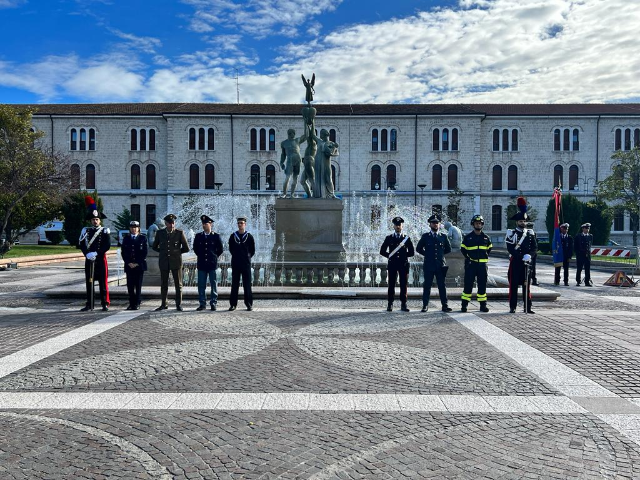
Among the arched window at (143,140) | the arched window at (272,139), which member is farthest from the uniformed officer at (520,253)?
the arched window at (143,140)

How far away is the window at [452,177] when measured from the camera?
5278 cm

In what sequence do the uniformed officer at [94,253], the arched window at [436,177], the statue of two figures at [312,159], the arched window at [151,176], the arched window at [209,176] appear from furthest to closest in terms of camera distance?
the arched window at [151,176] → the arched window at [436,177] → the arched window at [209,176] → the statue of two figures at [312,159] → the uniformed officer at [94,253]

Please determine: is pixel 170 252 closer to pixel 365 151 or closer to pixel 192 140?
pixel 365 151

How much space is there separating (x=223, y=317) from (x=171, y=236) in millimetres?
2221

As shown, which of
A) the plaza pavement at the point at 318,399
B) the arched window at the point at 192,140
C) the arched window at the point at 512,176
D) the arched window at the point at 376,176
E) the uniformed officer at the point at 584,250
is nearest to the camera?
the plaza pavement at the point at 318,399

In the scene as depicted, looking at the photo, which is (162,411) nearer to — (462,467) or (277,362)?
(277,362)

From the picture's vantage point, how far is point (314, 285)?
48.4 feet

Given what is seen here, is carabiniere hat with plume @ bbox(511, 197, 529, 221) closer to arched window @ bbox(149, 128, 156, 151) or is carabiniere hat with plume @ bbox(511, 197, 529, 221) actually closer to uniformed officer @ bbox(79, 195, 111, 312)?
uniformed officer @ bbox(79, 195, 111, 312)

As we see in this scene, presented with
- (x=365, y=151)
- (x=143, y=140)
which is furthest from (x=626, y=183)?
(x=143, y=140)

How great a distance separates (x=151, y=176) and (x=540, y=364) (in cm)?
5131

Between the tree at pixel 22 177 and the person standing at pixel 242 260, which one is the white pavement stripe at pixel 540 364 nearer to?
the person standing at pixel 242 260

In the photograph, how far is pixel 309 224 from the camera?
1748cm

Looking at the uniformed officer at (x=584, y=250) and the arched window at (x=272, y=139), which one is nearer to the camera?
the uniformed officer at (x=584, y=250)

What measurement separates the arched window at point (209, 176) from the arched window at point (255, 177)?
12.6 ft
